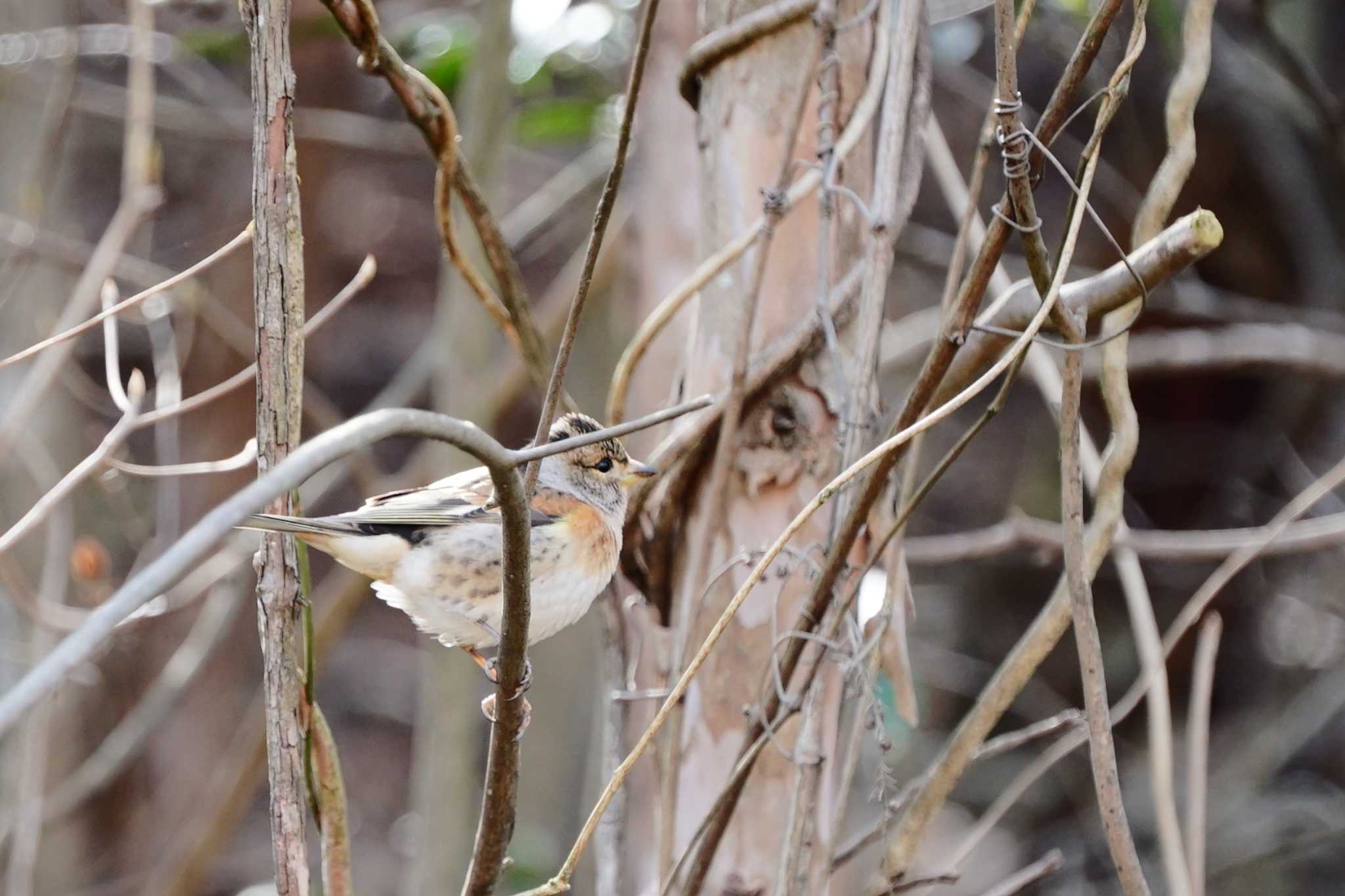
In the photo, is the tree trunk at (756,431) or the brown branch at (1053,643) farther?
the tree trunk at (756,431)

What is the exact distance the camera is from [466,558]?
2.75 m

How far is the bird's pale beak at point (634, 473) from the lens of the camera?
111 inches

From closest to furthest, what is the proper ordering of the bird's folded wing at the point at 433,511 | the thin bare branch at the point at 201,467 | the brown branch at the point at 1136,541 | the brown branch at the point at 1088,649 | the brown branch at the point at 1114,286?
the brown branch at the point at 1114,286
the brown branch at the point at 1088,649
the thin bare branch at the point at 201,467
the bird's folded wing at the point at 433,511
the brown branch at the point at 1136,541

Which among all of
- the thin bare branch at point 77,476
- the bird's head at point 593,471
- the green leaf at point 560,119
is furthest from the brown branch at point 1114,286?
the green leaf at point 560,119

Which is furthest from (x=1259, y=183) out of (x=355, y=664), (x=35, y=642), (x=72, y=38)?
(x=355, y=664)

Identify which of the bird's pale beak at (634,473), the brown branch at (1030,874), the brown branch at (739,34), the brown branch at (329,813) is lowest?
the brown branch at (1030,874)

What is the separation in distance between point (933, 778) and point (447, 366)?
3.16m

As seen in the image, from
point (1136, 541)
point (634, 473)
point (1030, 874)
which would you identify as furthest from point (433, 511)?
point (1136, 541)

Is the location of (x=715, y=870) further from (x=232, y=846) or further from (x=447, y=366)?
(x=232, y=846)

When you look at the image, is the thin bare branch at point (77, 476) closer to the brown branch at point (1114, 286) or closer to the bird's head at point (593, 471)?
the bird's head at point (593, 471)

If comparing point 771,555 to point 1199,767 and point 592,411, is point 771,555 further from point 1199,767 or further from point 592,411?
point 592,411

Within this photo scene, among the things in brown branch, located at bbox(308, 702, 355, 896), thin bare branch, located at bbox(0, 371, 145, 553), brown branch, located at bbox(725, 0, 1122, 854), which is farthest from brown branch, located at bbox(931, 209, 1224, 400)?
thin bare branch, located at bbox(0, 371, 145, 553)

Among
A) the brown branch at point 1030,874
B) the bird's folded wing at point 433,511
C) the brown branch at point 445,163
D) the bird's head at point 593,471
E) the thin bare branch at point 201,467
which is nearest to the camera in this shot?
the brown branch at point 445,163

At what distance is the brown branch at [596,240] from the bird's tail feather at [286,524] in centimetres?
39
